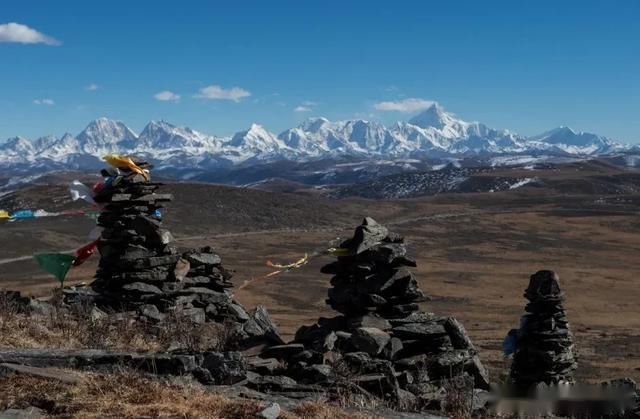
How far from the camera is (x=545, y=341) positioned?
17031mm

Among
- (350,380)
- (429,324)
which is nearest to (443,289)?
(429,324)

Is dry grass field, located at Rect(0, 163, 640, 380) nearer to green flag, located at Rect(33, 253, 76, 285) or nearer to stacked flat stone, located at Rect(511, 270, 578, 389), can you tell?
stacked flat stone, located at Rect(511, 270, 578, 389)

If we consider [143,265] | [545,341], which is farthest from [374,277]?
[143,265]

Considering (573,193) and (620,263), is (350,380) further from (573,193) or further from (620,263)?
(573,193)

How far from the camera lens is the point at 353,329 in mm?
12914

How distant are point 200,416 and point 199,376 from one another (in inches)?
78.4

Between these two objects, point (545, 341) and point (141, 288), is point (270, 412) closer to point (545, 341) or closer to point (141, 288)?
point (141, 288)

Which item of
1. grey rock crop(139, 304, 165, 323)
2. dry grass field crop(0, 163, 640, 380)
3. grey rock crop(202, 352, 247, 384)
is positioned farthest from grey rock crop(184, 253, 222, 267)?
dry grass field crop(0, 163, 640, 380)

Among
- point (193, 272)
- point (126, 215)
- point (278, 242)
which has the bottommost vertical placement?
point (278, 242)

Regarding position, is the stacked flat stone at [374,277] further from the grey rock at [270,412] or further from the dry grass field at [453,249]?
the dry grass field at [453,249]

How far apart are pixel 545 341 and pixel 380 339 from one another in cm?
700

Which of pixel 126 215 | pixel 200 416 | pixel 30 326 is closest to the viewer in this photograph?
pixel 200 416

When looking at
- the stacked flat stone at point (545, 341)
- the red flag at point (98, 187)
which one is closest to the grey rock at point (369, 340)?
the stacked flat stone at point (545, 341)

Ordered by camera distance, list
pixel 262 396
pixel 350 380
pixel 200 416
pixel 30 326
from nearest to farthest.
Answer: pixel 200 416, pixel 262 396, pixel 350 380, pixel 30 326
